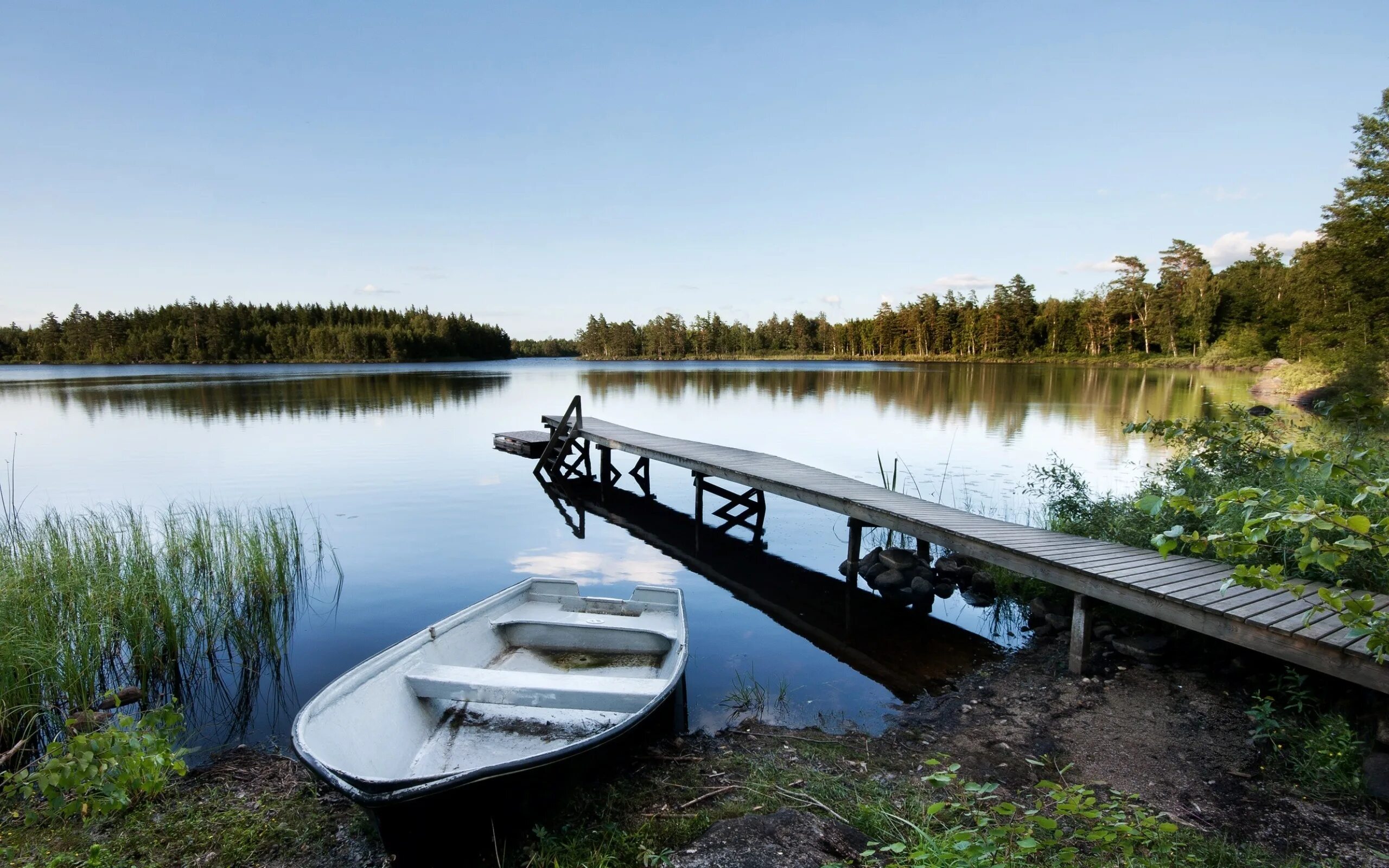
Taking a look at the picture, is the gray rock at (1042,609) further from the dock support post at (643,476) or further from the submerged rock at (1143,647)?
the dock support post at (643,476)

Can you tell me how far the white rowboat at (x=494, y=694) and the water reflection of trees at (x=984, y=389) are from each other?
1980 centimetres

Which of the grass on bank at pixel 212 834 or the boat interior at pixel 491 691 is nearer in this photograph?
the grass on bank at pixel 212 834

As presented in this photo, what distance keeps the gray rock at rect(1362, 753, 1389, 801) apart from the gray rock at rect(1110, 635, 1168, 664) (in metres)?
2.05

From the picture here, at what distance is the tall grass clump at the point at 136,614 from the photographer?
5.41 metres

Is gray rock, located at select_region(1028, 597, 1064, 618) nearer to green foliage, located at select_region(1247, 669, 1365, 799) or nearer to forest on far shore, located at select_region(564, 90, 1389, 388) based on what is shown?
green foliage, located at select_region(1247, 669, 1365, 799)

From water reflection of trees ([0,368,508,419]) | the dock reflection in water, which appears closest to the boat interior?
the dock reflection in water

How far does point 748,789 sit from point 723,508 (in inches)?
347

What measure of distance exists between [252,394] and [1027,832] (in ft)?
151

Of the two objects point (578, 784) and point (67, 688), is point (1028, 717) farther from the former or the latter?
point (67, 688)

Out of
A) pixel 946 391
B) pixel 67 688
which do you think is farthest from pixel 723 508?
pixel 946 391

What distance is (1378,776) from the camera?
154 inches

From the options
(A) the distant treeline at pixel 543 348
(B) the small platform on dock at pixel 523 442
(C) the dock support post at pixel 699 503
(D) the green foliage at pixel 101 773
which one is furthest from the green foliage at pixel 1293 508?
(A) the distant treeline at pixel 543 348

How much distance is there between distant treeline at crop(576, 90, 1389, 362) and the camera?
97.8 feet

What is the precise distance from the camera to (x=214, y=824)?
4184 mm
